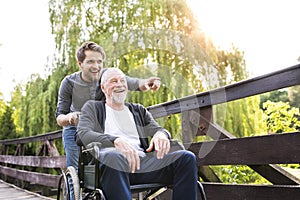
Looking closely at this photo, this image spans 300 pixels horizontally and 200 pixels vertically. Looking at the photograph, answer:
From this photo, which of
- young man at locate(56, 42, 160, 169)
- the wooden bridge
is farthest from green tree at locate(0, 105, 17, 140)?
the wooden bridge

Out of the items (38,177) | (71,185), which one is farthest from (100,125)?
(38,177)

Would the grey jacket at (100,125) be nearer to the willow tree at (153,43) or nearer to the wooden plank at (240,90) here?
the wooden plank at (240,90)

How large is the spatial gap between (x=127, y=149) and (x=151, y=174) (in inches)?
7.6

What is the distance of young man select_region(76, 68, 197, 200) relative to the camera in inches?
51.7

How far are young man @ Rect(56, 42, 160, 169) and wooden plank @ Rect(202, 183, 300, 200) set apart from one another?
25.2 inches

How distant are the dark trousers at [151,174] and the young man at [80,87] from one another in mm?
494

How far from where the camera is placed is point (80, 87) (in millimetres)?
2029

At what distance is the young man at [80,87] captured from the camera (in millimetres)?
1911

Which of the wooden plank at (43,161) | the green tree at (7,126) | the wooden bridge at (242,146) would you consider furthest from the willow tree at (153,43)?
the green tree at (7,126)

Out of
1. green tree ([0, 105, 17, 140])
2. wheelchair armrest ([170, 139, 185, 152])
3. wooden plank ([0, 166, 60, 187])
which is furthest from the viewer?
green tree ([0, 105, 17, 140])

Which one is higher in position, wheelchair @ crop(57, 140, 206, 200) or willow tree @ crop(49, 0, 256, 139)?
willow tree @ crop(49, 0, 256, 139)

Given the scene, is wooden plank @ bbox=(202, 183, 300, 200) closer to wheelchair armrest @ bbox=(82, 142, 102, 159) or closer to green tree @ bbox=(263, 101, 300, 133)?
wheelchair armrest @ bbox=(82, 142, 102, 159)

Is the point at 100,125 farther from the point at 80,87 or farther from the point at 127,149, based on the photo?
the point at 80,87

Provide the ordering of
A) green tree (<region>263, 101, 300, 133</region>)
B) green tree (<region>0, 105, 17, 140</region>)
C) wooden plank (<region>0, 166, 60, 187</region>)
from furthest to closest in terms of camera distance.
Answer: green tree (<region>0, 105, 17, 140</region>)
green tree (<region>263, 101, 300, 133</region>)
wooden plank (<region>0, 166, 60, 187</region>)
